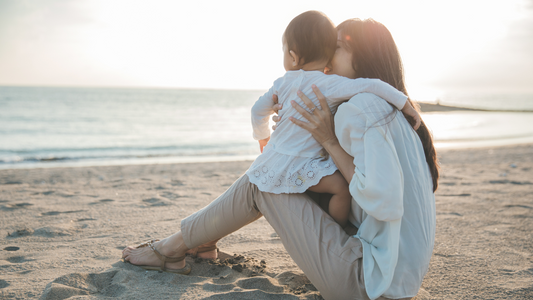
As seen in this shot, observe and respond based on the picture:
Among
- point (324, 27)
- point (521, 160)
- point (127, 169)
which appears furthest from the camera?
point (521, 160)

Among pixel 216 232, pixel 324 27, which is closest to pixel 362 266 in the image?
pixel 216 232

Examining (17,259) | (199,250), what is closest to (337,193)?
(199,250)

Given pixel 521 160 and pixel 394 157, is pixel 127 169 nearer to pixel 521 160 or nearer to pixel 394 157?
pixel 394 157

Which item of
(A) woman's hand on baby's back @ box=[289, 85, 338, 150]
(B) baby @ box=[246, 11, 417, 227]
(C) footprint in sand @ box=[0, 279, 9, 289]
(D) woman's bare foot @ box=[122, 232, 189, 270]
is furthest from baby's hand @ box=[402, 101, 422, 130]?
(C) footprint in sand @ box=[0, 279, 9, 289]

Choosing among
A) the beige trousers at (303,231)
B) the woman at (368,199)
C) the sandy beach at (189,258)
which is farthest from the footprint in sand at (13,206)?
the woman at (368,199)

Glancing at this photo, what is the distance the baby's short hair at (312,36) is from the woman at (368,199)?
0.20 feet

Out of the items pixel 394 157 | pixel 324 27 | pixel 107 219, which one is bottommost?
pixel 107 219

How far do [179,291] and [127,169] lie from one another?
213 inches

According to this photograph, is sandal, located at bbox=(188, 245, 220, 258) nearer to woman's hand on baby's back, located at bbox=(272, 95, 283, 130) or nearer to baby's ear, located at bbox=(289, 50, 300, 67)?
woman's hand on baby's back, located at bbox=(272, 95, 283, 130)

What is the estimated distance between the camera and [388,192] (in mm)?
1479

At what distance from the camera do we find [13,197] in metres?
4.14

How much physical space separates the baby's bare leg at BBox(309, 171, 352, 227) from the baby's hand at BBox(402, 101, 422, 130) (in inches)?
16.1

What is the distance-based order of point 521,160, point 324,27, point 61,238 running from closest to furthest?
point 324,27 → point 61,238 → point 521,160

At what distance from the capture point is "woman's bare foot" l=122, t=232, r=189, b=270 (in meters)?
2.20
